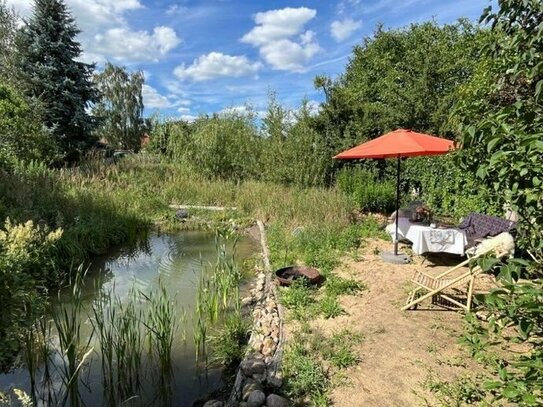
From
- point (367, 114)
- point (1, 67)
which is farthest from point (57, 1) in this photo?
point (367, 114)

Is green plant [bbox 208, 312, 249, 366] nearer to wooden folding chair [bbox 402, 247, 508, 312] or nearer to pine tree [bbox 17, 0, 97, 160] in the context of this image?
wooden folding chair [bbox 402, 247, 508, 312]

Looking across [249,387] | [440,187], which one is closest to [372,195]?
[440,187]

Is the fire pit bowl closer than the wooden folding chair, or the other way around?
the wooden folding chair

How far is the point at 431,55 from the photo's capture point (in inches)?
634

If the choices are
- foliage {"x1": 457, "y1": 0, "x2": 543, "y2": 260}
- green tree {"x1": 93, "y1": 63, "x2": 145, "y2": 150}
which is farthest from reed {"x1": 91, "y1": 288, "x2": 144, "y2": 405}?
green tree {"x1": 93, "y1": 63, "x2": 145, "y2": 150}

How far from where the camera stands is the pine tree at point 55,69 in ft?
48.6

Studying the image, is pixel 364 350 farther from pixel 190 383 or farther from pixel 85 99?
pixel 85 99

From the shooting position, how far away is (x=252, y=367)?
345 cm

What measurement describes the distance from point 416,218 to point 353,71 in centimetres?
1786

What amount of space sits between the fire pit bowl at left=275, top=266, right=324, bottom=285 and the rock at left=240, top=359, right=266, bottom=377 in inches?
65.5

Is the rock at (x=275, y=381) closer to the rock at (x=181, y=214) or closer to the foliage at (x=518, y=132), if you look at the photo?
the foliage at (x=518, y=132)

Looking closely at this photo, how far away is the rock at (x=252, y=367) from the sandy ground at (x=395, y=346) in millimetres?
761

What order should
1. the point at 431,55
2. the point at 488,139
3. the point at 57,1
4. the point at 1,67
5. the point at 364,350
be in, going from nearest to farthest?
the point at 488,139, the point at 364,350, the point at 57,1, the point at 431,55, the point at 1,67

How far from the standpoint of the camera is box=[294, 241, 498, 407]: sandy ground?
2.89 m
